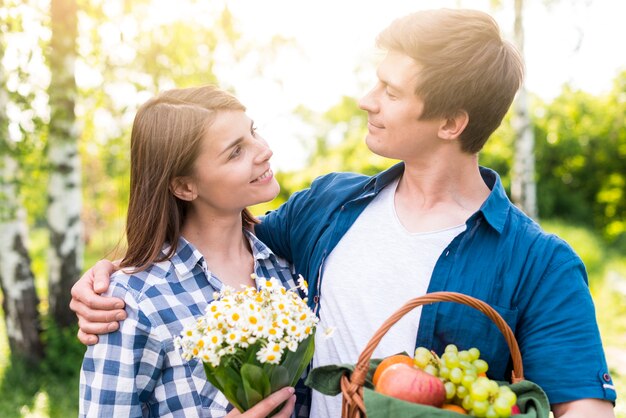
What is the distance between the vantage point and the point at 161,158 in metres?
2.43

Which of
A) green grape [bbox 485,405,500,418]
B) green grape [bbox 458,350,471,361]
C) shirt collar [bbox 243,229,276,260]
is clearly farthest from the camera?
shirt collar [bbox 243,229,276,260]

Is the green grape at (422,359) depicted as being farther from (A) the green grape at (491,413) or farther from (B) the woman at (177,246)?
(B) the woman at (177,246)

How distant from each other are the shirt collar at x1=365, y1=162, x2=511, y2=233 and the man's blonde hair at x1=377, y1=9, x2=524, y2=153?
0.19 metres

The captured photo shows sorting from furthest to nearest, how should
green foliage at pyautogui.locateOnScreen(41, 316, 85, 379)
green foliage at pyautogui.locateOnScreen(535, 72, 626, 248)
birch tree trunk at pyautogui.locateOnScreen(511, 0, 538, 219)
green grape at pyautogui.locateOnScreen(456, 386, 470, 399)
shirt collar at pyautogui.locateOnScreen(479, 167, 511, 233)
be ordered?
green foliage at pyautogui.locateOnScreen(535, 72, 626, 248)
birch tree trunk at pyautogui.locateOnScreen(511, 0, 538, 219)
green foliage at pyautogui.locateOnScreen(41, 316, 85, 379)
shirt collar at pyautogui.locateOnScreen(479, 167, 511, 233)
green grape at pyautogui.locateOnScreen(456, 386, 470, 399)

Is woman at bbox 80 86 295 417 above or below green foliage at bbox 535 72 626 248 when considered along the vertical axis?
above

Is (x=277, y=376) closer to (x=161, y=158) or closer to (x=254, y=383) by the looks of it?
(x=254, y=383)

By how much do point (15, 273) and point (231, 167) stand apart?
16.1 feet

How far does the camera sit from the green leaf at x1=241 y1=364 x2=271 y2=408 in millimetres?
1857

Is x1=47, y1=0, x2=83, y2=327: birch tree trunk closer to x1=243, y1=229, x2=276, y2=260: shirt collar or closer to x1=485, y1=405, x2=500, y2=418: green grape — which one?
x1=243, y1=229, x2=276, y2=260: shirt collar

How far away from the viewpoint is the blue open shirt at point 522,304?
210cm

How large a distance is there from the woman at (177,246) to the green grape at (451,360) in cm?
54

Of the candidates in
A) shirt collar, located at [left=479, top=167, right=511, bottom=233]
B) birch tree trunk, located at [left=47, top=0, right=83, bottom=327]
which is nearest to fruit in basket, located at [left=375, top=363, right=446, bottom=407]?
shirt collar, located at [left=479, top=167, right=511, bottom=233]

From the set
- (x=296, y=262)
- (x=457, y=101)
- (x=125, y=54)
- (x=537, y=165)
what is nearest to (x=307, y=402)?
(x=296, y=262)

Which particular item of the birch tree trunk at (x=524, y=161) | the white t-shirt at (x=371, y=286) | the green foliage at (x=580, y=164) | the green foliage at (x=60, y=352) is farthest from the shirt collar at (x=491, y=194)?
the green foliage at (x=580, y=164)
